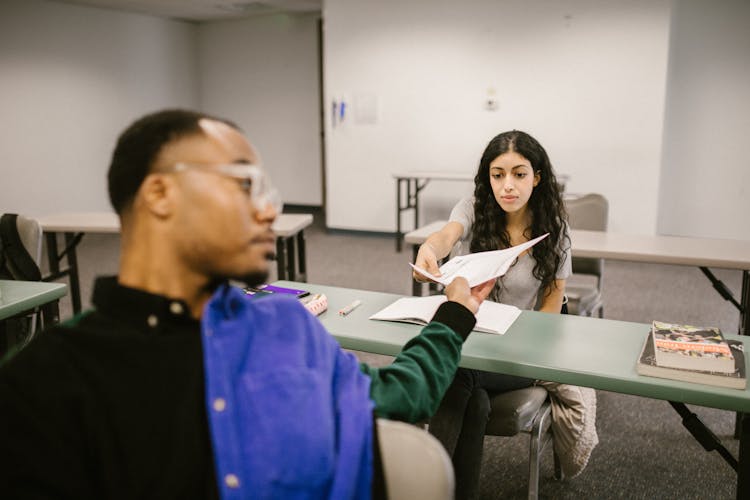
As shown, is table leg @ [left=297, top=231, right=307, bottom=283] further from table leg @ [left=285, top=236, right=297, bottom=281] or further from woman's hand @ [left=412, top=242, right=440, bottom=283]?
woman's hand @ [left=412, top=242, right=440, bottom=283]

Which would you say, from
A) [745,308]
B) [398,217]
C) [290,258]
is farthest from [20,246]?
[398,217]

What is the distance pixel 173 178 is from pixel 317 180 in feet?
24.8

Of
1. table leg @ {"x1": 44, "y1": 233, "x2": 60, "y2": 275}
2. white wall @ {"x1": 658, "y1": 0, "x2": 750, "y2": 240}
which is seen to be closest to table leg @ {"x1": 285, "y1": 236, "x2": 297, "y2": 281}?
table leg @ {"x1": 44, "y1": 233, "x2": 60, "y2": 275}

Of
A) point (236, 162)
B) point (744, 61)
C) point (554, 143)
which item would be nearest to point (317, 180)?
point (554, 143)

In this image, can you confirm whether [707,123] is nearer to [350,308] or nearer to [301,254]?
[301,254]

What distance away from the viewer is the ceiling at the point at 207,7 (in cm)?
688

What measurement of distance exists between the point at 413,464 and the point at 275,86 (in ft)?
26.2

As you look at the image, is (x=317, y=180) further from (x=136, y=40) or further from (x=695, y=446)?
(x=695, y=446)

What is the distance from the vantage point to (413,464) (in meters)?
0.86

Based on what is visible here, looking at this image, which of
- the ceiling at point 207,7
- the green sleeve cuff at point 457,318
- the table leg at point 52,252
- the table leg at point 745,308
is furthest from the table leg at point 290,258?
the ceiling at point 207,7

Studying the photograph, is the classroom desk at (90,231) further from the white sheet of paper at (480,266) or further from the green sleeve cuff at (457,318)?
the green sleeve cuff at (457,318)

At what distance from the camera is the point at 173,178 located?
2.72ft

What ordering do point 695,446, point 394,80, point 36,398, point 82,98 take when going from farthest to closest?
point 82,98 < point 394,80 < point 695,446 < point 36,398

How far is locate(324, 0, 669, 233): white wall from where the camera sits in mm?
5496
